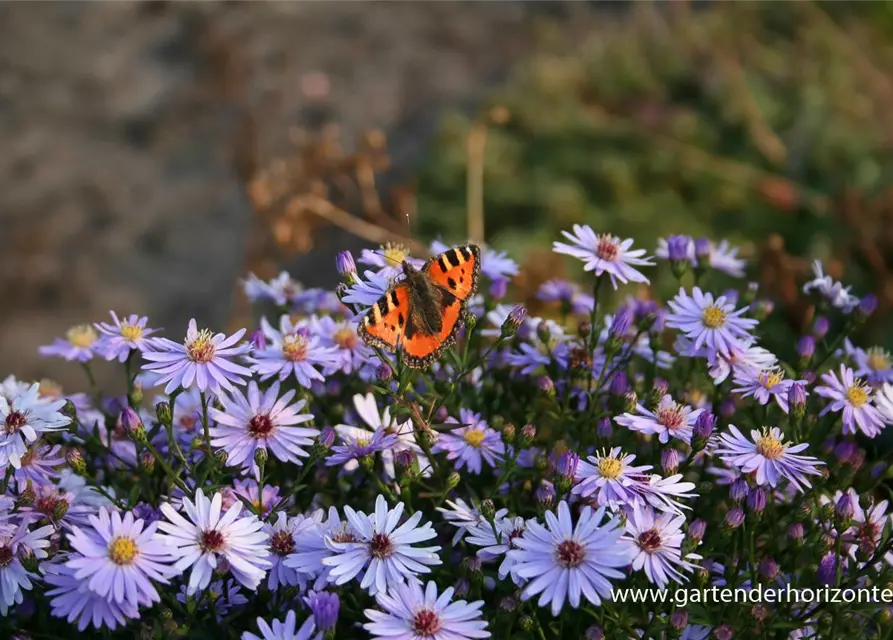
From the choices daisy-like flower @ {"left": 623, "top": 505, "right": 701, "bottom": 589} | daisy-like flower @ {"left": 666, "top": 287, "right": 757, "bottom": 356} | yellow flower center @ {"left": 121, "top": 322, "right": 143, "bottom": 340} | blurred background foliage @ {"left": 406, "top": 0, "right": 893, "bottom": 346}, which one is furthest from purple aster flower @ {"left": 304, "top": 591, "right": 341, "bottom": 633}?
blurred background foliage @ {"left": 406, "top": 0, "right": 893, "bottom": 346}

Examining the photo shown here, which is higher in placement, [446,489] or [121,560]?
[446,489]

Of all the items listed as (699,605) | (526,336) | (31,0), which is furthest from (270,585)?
(31,0)

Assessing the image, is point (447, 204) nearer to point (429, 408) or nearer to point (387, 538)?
point (429, 408)

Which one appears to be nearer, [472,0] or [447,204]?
[447,204]

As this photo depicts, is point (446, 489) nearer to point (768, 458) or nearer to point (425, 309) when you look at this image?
point (425, 309)

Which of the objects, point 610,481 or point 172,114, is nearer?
point 610,481

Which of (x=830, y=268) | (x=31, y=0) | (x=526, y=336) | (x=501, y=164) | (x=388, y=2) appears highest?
(x=388, y=2)

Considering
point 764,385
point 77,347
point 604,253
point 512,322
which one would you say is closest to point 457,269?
point 512,322
